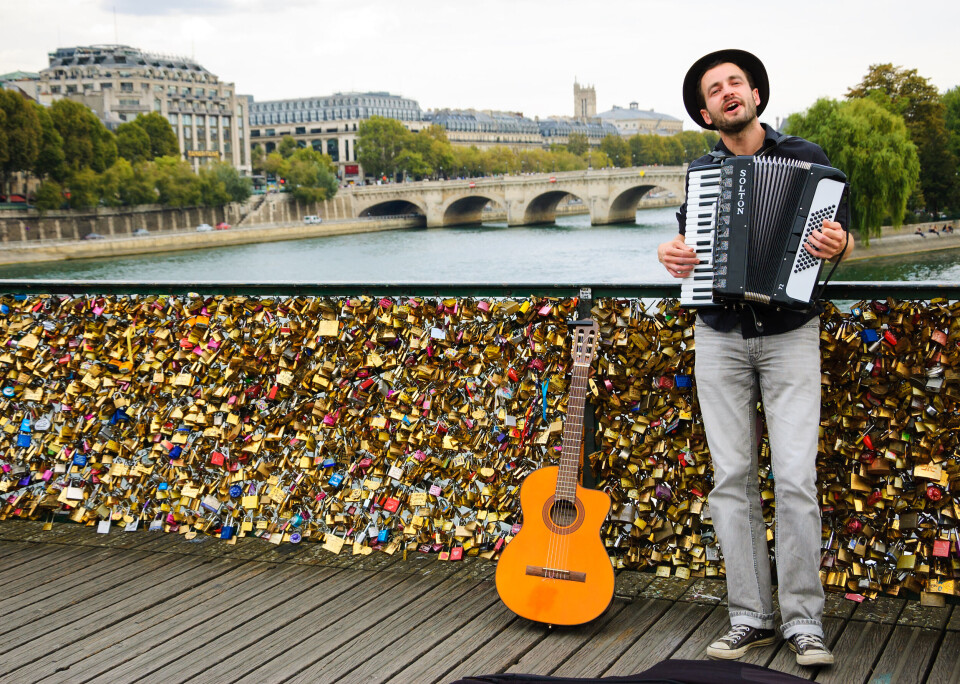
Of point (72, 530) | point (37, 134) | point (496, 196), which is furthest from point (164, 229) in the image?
point (72, 530)

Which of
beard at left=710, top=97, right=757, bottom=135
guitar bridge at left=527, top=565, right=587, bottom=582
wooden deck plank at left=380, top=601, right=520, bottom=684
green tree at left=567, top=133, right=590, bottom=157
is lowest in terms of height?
wooden deck plank at left=380, top=601, right=520, bottom=684

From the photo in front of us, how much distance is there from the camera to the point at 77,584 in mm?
3195

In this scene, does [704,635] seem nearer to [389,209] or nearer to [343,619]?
[343,619]

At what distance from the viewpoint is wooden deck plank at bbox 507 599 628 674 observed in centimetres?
252

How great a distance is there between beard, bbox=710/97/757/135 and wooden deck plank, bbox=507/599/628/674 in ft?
4.31

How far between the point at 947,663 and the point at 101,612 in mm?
2251

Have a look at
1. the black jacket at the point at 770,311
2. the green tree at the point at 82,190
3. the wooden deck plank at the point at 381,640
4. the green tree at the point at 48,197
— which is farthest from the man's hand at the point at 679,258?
the green tree at the point at 82,190

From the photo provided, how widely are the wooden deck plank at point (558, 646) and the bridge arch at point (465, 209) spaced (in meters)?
56.2

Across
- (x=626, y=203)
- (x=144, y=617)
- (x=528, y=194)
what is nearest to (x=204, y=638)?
(x=144, y=617)

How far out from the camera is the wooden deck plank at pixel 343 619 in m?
2.56

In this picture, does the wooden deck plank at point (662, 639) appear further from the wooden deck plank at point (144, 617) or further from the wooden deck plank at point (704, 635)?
the wooden deck plank at point (144, 617)

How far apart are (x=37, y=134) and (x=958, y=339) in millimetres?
53540

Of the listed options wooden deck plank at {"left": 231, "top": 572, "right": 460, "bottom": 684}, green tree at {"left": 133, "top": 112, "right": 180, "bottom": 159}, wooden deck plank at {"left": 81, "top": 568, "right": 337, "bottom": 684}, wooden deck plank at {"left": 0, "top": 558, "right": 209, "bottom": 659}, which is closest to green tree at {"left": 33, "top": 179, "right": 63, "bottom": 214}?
green tree at {"left": 133, "top": 112, "right": 180, "bottom": 159}

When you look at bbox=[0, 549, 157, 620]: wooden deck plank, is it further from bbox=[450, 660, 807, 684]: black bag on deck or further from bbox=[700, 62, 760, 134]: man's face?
bbox=[700, 62, 760, 134]: man's face
